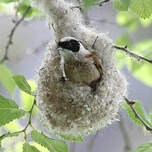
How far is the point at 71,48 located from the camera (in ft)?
3.00

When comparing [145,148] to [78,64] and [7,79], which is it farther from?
[7,79]

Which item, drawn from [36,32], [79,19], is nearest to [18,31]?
[36,32]

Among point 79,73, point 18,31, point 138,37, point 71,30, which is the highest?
point 71,30

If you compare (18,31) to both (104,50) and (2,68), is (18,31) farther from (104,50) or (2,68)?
(104,50)

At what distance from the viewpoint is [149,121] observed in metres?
1.04

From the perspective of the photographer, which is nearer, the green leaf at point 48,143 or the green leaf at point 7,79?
the green leaf at point 48,143

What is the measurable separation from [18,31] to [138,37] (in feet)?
4.76

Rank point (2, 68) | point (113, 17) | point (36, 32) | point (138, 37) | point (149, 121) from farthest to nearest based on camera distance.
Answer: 1. point (138, 37)
2. point (113, 17)
3. point (36, 32)
4. point (2, 68)
5. point (149, 121)

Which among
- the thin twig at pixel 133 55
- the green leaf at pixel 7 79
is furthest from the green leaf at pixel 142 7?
the green leaf at pixel 7 79

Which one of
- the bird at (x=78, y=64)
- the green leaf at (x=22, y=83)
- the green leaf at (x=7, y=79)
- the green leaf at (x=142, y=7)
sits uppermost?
the green leaf at (x=142, y=7)

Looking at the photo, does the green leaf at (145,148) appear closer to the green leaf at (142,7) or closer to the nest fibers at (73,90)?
the nest fibers at (73,90)

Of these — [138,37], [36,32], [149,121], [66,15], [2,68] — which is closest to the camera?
[66,15]

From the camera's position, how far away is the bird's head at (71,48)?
34.9 inches

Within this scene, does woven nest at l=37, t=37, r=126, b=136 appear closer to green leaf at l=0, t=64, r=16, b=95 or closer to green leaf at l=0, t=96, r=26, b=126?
green leaf at l=0, t=96, r=26, b=126
